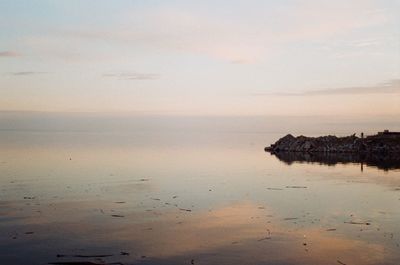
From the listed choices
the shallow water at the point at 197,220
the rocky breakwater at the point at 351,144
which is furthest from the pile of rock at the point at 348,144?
the shallow water at the point at 197,220

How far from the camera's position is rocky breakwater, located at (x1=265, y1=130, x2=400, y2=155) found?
3270 inches

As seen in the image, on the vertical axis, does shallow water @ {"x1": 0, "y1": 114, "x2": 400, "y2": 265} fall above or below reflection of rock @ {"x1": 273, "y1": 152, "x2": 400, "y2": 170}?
below

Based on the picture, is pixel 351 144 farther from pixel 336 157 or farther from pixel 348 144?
pixel 336 157

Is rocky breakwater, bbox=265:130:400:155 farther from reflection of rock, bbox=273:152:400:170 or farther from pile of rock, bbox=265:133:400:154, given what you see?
reflection of rock, bbox=273:152:400:170

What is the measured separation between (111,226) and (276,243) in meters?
8.57

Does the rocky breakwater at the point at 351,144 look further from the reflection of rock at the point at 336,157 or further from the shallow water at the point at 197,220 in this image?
the shallow water at the point at 197,220

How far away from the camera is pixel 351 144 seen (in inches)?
3433

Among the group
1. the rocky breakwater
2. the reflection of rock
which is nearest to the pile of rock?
the rocky breakwater

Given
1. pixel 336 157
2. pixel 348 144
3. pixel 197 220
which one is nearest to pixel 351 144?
pixel 348 144

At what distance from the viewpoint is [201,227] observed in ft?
78.2

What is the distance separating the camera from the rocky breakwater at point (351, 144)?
83062 millimetres

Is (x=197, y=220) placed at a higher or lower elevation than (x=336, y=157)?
lower

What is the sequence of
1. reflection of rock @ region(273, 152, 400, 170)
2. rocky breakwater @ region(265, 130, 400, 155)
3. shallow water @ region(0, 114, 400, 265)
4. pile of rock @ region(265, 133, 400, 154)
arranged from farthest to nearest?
1. pile of rock @ region(265, 133, 400, 154)
2. rocky breakwater @ region(265, 130, 400, 155)
3. reflection of rock @ region(273, 152, 400, 170)
4. shallow water @ region(0, 114, 400, 265)

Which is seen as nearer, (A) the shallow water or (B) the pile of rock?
(A) the shallow water
